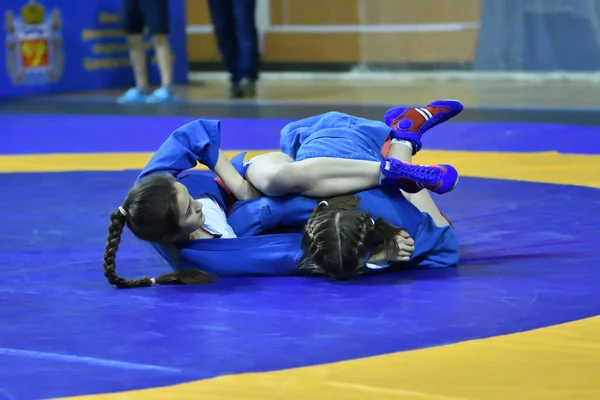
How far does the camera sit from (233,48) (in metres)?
7.70

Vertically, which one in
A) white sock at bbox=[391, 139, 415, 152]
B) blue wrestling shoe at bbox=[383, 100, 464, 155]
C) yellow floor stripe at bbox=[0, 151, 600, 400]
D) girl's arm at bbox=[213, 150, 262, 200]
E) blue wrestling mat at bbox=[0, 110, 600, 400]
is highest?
blue wrestling shoe at bbox=[383, 100, 464, 155]

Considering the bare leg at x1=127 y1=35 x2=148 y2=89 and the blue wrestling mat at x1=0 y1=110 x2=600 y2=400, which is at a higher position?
the blue wrestling mat at x1=0 y1=110 x2=600 y2=400

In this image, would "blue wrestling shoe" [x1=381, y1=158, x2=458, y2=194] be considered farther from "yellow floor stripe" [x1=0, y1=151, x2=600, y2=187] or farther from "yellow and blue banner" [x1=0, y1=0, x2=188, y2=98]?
"yellow and blue banner" [x1=0, y1=0, x2=188, y2=98]

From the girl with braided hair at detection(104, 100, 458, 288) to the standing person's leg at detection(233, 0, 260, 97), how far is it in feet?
14.9

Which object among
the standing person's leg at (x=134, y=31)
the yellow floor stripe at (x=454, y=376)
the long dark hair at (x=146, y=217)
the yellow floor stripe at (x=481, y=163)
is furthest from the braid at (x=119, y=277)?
the standing person's leg at (x=134, y=31)

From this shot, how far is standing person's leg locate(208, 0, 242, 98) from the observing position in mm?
7574

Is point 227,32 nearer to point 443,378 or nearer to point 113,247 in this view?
point 113,247

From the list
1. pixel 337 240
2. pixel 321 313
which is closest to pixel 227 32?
pixel 337 240

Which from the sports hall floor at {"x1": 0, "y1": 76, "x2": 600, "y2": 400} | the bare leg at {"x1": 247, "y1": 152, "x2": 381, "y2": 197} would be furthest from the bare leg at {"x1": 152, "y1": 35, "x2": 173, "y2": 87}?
the bare leg at {"x1": 247, "y1": 152, "x2": 381, "y2": 197}

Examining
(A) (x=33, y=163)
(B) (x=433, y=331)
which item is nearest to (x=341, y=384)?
(B) (x=433, y=331)

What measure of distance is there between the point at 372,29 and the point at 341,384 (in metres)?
7.97

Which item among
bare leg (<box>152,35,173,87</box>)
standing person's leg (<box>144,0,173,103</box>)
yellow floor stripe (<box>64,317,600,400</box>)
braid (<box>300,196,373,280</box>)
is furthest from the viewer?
bare leg (<box>152,35,173,87</box>)

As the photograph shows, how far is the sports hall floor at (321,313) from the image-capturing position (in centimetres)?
199

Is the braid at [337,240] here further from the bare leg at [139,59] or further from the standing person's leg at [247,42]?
the bare leg at [139,59]
